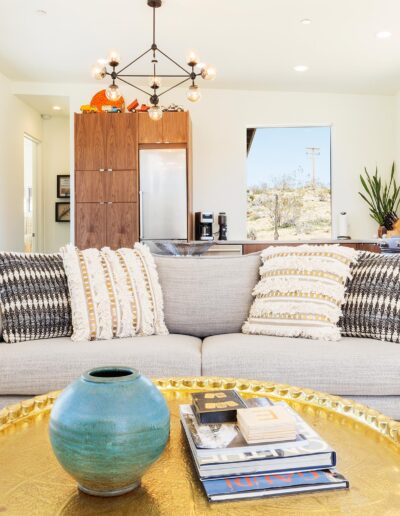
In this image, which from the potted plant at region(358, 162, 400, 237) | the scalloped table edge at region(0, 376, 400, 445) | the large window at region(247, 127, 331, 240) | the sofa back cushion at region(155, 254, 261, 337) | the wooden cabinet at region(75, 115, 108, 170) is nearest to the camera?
the scalloped table edge at region(0, 376, 400, 445)

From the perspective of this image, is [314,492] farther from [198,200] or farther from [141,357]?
[198,200]

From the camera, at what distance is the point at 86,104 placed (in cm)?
626

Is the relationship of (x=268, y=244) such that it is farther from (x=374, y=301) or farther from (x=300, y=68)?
(x=374, y=301)

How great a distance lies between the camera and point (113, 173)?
5.83m

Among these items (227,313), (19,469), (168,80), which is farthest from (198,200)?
(19,469)

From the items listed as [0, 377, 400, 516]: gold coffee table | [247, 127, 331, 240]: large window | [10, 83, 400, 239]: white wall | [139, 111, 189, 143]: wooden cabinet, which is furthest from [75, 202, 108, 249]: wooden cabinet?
[0, 377, 400, 516]: gold coffee table

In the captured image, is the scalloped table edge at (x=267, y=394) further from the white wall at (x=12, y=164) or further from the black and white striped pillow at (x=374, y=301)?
the white wall at (x=12, y=164)

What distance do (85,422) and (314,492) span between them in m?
0.38

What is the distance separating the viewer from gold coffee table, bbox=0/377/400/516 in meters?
0.75

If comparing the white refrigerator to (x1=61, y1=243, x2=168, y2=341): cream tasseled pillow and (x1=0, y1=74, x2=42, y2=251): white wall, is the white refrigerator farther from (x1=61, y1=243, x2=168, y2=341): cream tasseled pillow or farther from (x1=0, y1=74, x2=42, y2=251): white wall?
(x1=61, y1=243, x2=168, y2=341): cream tasseled pillow

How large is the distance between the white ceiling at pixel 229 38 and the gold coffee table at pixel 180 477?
Answer: 12.6 feet

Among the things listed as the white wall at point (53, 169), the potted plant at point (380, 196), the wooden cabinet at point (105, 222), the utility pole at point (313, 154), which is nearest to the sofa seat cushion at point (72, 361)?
the wooden cabinet at point (105, 222)

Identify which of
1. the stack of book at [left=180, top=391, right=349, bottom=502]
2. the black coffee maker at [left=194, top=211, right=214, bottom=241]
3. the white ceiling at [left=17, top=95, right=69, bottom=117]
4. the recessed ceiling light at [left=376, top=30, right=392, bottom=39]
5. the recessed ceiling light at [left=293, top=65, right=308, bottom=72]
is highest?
the recessed ceiling light at [left=293, top=65, right=308, bottom=72]

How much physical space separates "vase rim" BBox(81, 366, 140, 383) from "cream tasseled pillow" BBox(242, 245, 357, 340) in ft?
4.65
